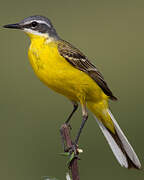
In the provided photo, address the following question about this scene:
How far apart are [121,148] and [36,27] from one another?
1.78m

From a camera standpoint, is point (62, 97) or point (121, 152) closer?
point (121, 152)

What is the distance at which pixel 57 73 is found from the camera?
25.1ft

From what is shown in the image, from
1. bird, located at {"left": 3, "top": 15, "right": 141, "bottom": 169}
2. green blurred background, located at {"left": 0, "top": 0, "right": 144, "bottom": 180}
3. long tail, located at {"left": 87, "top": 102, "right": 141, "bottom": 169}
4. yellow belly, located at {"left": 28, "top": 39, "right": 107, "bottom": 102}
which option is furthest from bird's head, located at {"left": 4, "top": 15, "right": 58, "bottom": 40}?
green blurred background, located at {"left": 0, "top": 0, "right": 144, "bottom": 180}

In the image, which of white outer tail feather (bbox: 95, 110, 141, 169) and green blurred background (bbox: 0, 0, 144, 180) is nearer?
white outer tail feather (bbox: 95, 110, 141, 169)

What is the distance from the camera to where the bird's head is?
26.1ft

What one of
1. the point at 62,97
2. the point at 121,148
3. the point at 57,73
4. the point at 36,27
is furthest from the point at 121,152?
the point at 62,97

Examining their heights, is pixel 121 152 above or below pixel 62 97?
above

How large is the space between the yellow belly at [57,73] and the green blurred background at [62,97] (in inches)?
72.8

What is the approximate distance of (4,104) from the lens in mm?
11422

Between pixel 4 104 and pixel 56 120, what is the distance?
94 cm

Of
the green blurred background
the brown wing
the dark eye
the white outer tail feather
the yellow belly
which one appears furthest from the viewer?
the green blurred background

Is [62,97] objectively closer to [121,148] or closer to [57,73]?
[121,148]

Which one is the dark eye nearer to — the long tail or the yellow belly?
the yellow belly

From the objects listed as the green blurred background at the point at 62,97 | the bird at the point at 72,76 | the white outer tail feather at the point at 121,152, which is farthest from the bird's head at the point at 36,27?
the green blurred background at the point at 62,97
